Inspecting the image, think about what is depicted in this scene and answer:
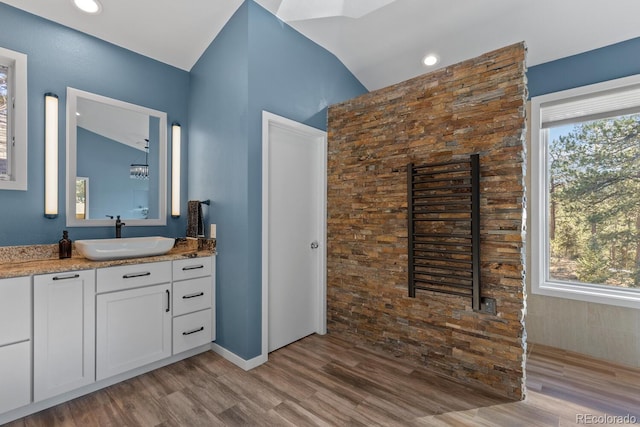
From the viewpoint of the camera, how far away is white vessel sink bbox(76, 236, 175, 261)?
7.21 feet

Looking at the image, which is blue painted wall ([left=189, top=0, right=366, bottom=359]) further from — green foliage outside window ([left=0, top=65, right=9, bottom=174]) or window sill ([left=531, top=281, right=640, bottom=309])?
window sill ([left=531, top=281, right=640, bottom=309])

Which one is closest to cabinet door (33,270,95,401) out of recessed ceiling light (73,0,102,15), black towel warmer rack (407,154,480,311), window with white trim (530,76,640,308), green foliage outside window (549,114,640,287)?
recessed ceiling light (73,0,102,15)

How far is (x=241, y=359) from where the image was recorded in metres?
2.55

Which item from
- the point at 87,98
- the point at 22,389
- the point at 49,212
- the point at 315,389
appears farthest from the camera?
the point at 87,98

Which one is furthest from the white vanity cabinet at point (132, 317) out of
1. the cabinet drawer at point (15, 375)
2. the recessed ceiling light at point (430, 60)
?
the recessed ceiling light at point (430, 60)

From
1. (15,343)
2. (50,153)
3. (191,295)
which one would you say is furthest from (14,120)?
(191,295)

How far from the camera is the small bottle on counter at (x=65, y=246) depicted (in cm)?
236

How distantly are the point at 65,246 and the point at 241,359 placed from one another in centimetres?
160

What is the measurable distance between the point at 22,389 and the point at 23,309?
18.7 inches

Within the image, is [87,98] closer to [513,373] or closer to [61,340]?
[61,340]

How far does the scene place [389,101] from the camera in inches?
108

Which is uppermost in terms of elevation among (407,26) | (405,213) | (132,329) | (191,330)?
(407,26)

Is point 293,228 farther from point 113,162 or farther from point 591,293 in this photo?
point 591,293

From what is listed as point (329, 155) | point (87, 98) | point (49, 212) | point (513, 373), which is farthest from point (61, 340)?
point (513, 373)
